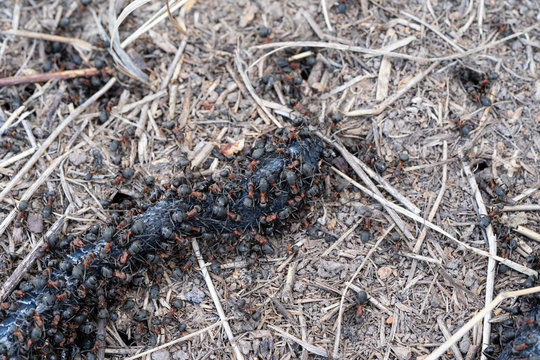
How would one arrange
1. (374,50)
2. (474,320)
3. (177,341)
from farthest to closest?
1. (374,50)
2. (177,341)
3. (474,320)

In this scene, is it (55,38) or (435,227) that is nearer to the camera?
(435,227)

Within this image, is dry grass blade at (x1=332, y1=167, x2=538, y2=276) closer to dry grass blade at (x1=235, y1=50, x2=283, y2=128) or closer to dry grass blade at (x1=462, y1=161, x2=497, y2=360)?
dry grass blade at (x1=462, y1=161, x2=497, y2=360)

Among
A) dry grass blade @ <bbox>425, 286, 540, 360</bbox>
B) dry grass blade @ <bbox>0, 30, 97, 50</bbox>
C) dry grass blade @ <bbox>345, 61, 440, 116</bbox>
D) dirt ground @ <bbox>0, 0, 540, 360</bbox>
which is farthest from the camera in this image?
dry grass blade @ <bbox>0, 30, 97, 50</bbox>

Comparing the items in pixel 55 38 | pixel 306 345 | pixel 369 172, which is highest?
pixel 55 38

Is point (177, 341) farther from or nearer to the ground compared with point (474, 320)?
farther from the ground

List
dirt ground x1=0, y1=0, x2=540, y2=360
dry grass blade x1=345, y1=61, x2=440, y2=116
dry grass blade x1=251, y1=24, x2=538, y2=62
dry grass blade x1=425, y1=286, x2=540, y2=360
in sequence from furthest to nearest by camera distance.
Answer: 1. dry grass blade x1=251, y1=24, x2=538, y2=62
2. dry grass blade x1=345, y1=61, x2=440, y2=116
3. dirt ground x1=0, y1=0, x2=540, y2=360
4. dry grass blade x1=425, y1=286, x2=540, y2=360

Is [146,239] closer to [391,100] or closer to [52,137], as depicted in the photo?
[52,137]

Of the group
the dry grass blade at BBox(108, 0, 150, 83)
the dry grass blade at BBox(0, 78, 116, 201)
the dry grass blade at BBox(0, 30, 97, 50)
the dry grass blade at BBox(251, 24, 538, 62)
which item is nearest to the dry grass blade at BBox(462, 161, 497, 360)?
the dry grass blade at BBox(251, 24, 538, 62)

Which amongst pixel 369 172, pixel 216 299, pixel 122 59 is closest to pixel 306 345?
pixel 216 299
